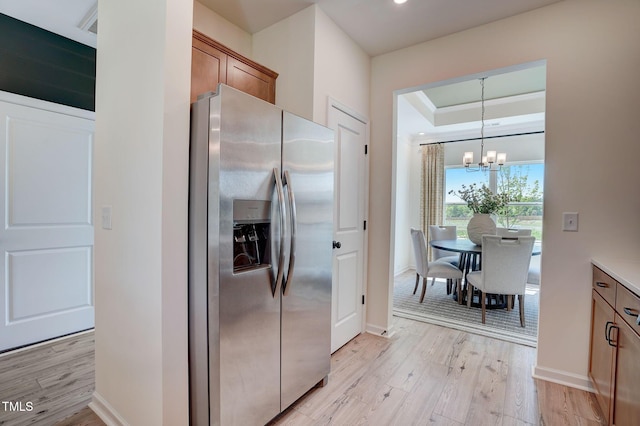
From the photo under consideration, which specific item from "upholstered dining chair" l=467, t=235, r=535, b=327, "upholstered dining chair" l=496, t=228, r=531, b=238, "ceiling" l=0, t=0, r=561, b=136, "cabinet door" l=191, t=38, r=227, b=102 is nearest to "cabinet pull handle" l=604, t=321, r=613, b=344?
"upholstered dining chair" l=467, t=235, r=535, b=327

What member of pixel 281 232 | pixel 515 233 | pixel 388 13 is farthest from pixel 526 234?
pixel 281 232

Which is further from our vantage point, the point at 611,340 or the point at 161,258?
the point at 611,340

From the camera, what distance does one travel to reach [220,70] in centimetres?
204

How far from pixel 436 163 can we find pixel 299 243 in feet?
16.4

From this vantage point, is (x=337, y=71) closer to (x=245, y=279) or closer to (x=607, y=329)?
(x=245, y=279)

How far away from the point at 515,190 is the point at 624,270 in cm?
424

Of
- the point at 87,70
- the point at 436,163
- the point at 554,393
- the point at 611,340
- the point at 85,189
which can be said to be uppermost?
the point at 87,70

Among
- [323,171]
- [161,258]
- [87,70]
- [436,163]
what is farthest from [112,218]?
[436,163]

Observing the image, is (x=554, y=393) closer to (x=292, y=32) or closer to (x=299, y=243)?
(x=299, y=243)

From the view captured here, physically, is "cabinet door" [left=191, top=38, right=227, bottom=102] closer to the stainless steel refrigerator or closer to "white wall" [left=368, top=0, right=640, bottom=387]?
the stainless steel refrigerator

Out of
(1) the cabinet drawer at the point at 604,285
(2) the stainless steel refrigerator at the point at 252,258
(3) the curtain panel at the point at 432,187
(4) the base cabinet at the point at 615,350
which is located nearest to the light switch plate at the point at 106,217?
(2) the stainless steel refrigerator at the point at 252,258

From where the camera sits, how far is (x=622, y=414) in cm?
142

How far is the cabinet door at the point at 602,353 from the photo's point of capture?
164 centimetres

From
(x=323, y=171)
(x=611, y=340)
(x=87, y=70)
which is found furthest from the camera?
(x=87, y=70)
